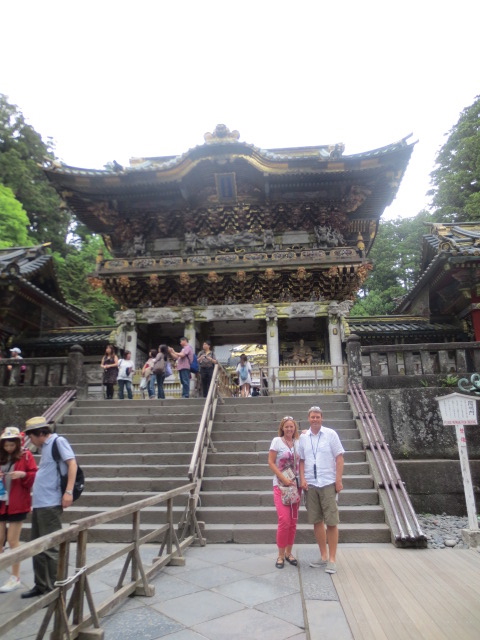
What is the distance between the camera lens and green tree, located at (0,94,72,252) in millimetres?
26828

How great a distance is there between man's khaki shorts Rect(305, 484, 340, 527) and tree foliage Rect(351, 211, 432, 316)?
2347cm

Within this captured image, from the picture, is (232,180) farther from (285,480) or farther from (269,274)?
(285,480)

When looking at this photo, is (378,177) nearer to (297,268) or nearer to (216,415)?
(297,268)

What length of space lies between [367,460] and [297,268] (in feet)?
28.3

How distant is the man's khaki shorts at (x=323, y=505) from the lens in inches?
177

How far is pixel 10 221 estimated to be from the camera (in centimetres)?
2164

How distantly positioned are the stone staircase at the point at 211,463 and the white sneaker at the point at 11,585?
205 centimetres

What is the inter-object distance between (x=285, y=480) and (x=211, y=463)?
10.7ft

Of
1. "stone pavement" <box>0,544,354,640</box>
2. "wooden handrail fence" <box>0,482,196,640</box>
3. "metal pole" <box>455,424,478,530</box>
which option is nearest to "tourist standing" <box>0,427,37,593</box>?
"stone pavement" <box>0,544,354,640</box>

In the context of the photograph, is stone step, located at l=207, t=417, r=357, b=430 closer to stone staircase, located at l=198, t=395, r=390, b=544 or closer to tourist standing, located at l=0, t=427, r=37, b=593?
stone staircase, located at l=198, t=395, r=390, b=544

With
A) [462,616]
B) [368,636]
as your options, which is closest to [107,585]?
[368,636]

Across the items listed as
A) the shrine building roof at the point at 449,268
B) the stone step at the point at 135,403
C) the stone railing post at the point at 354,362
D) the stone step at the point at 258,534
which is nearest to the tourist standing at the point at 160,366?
the stone step at the point at 135,403

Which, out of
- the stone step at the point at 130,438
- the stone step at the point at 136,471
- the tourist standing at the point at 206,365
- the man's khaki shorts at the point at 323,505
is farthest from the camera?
the tourist standing at the point at 206,365

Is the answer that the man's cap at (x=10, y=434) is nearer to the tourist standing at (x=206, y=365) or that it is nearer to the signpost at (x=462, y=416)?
the signpost at (x=462, y=416)
